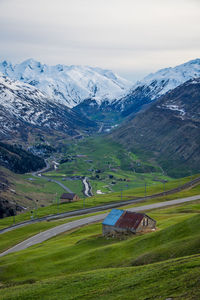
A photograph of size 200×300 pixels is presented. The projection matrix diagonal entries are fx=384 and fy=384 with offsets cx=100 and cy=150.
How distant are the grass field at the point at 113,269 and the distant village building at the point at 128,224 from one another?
107 inches

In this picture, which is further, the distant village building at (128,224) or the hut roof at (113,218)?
the hut roof at (113,218)

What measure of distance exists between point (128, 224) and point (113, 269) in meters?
28.6

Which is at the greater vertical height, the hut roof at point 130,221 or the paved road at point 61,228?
the hut roof at point 130,221

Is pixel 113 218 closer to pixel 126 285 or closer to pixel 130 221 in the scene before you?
pixel 130 221

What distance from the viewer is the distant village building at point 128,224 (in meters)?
78.5

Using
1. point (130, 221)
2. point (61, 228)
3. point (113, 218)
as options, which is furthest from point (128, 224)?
point (61, 228)

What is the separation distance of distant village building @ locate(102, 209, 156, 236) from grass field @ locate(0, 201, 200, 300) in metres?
2.71

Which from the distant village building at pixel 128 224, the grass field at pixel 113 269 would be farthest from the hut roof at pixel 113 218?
the grass field at pixel 113 269

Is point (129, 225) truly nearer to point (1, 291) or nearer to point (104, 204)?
point (1, 291)

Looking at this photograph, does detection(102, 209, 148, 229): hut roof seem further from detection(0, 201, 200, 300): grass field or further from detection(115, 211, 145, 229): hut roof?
detection(0, 201, 200, 300): grass field

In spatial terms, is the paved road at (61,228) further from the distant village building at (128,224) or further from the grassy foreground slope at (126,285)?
the grassy foreground slope at (126,285)

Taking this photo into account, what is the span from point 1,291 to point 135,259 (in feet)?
62.5

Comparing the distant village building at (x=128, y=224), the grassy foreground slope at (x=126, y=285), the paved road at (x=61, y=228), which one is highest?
the grassy foreground slope at (x=126, y=285)

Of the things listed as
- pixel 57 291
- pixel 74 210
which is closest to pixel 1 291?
pixel 57 291
